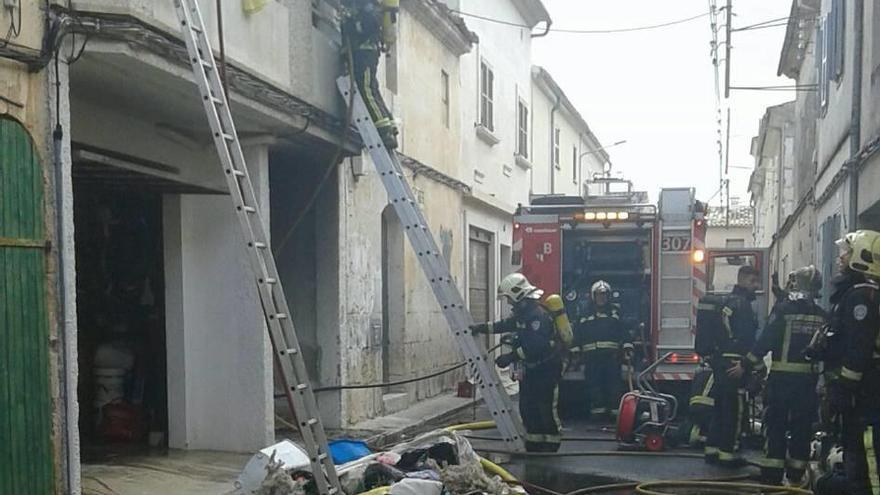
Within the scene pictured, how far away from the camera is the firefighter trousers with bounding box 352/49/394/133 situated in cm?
900

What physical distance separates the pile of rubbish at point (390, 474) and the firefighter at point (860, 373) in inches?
90.6

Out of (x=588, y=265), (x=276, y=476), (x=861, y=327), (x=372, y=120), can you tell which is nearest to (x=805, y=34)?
(x=588, y=265)

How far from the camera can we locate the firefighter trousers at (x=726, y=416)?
7.88 meters

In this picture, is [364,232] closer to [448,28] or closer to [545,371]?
[545,371]

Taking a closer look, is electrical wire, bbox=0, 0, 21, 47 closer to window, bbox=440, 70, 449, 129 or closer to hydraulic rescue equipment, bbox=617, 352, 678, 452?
hydraulic rescue equipment, bbox=617, 352, 678, 452

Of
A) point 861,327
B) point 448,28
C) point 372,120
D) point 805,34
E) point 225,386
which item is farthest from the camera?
point 805,34

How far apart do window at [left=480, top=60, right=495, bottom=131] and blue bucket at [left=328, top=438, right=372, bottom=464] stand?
10393mm

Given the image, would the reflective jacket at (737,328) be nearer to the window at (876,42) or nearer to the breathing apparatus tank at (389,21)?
the window at (876,42)

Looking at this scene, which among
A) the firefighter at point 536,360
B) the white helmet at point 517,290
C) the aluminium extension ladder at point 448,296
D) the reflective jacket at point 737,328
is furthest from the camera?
the white helmet at point 517,290

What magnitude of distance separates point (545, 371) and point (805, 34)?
11743 mm

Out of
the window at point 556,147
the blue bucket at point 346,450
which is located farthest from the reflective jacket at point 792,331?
the window at point 556,147

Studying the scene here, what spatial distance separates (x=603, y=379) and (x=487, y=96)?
26.5ft

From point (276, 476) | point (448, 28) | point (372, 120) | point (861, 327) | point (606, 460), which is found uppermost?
point (448, 28)

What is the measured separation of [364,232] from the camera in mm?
10398
